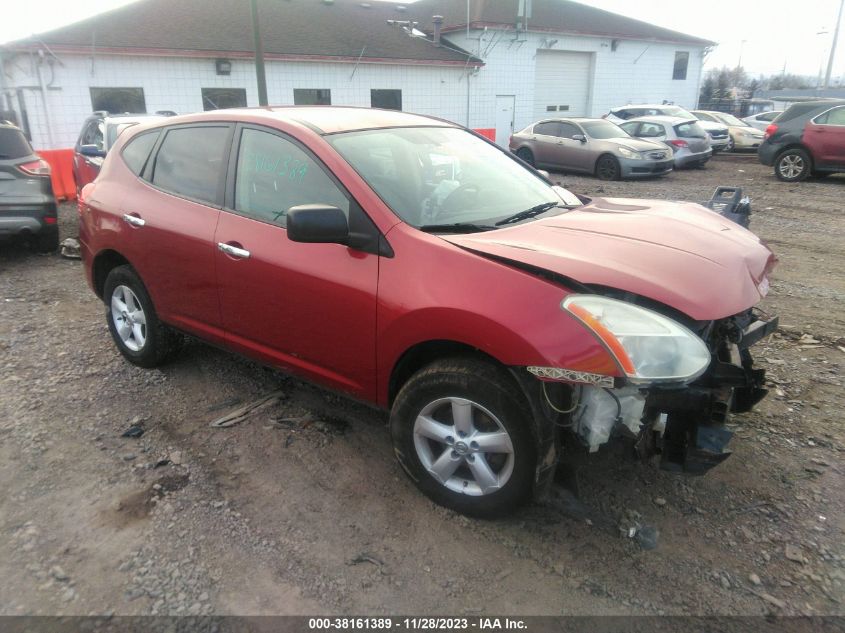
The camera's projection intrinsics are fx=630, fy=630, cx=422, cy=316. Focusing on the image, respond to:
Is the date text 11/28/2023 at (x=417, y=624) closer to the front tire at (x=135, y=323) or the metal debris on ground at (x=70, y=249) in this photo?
the front tire at (x=135, y=323)

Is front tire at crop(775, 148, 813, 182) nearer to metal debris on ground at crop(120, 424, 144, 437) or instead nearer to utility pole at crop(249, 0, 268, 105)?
utility pole at crop(249, 0, 268, 105)

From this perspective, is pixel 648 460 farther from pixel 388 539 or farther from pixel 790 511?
pixel 388 539

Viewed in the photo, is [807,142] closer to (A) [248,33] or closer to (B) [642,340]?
(B) [642,340]

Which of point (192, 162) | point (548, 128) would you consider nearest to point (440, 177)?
point (192, 162)

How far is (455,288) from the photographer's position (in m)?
2.63

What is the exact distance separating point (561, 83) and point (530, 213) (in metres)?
28.1

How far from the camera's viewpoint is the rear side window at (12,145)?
7.37 metres

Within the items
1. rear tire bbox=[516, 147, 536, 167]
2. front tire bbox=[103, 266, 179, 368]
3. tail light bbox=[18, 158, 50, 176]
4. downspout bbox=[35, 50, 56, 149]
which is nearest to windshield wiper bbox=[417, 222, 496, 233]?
front tire bbox=[103, 266, 179, 368]

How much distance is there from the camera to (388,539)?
2.77 metres

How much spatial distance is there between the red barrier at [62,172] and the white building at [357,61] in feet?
17.9

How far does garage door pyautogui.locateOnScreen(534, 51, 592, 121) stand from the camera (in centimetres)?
2836

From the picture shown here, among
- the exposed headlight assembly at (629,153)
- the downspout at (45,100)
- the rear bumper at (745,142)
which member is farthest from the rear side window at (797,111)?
the downspout at (45,100)

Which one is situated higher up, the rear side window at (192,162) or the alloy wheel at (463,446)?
the rear side window at (192,162)

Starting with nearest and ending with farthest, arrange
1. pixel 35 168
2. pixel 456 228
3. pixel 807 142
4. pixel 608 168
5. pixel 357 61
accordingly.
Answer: pixel 456 228 → pixel 35 168 → pixel 807 142 → pixel 608 168 → pixel 357 61
